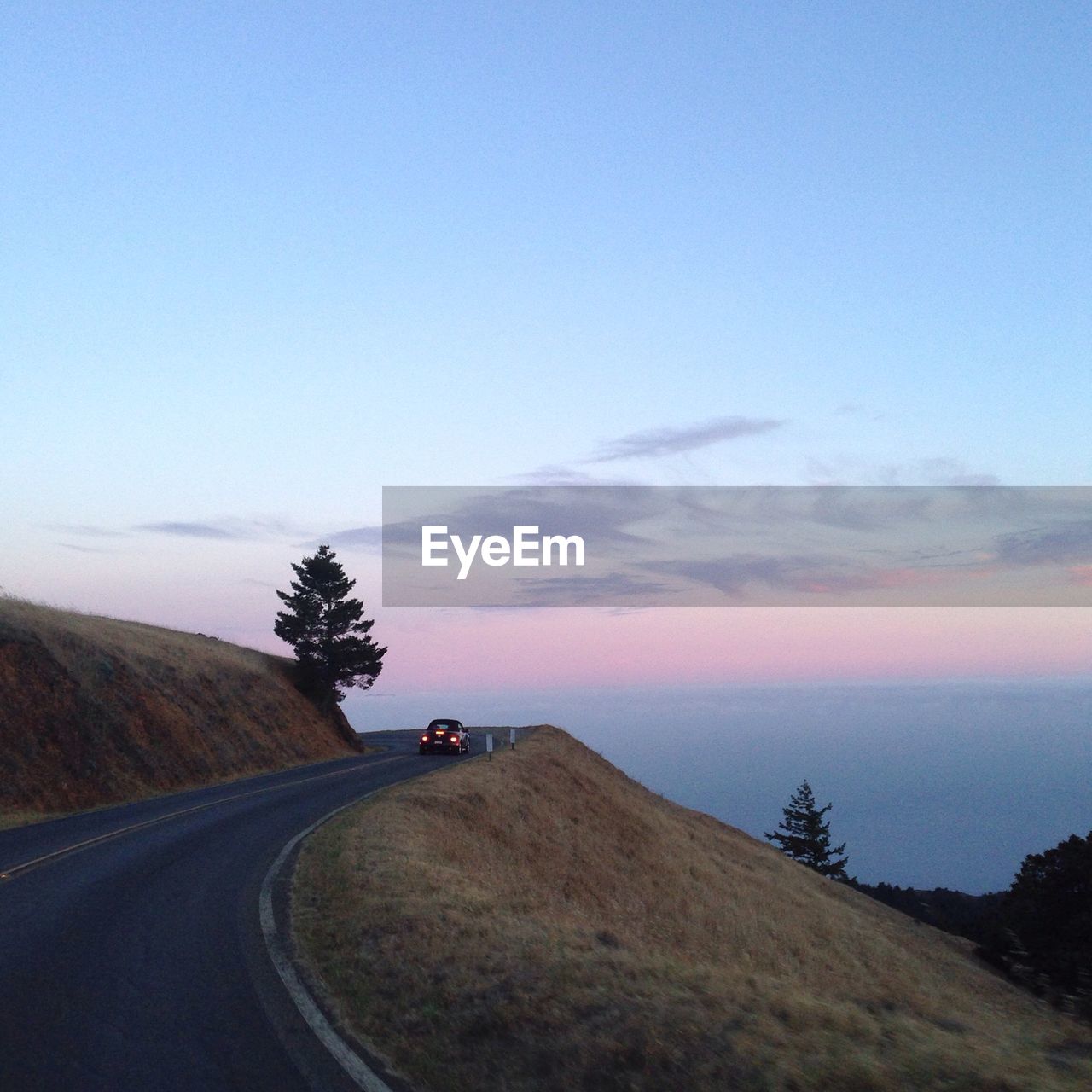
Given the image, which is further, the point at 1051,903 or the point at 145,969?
the point at 1051,903

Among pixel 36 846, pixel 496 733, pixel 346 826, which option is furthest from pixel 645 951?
pixel 496 733

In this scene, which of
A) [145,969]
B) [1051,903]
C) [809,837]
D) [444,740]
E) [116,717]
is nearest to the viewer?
[145,969]

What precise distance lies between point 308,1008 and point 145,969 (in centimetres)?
199

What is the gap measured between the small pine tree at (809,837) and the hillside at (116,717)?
144ft

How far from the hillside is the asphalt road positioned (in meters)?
10.00

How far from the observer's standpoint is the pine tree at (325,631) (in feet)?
174

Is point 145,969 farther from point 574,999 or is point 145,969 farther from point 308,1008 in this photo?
point 574,999

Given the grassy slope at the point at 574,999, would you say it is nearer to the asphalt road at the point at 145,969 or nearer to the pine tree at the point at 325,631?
the asphalt road at the point at 145,969

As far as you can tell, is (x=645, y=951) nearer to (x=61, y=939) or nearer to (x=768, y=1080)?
(x=768, y=1080)

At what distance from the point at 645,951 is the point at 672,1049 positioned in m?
3.63

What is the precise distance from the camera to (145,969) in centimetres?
863

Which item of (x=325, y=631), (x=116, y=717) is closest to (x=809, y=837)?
(x=325, y=631)

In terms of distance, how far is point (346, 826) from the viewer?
1761 cm

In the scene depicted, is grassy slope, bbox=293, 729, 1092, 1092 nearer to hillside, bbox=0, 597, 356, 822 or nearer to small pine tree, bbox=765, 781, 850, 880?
hillside, bbox=0, 597, 356, 822
